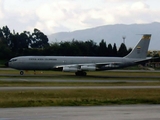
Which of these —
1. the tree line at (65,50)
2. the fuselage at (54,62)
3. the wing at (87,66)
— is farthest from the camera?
the tree line at (65,50)

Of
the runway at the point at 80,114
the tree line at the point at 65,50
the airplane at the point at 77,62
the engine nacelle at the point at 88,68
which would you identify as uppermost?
the tree line at the point at 65,50

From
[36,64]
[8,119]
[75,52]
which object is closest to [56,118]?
[8,119]

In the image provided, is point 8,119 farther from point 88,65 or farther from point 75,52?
point 75,52

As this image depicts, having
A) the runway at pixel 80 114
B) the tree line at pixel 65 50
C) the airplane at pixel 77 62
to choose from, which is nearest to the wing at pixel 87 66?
the airplane at pixel 77 62

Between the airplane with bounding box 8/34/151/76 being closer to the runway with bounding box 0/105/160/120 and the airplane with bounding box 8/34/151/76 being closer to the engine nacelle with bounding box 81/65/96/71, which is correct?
the engine nacelle with bounding box 81/65/96/71

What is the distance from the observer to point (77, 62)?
61719 millimetres

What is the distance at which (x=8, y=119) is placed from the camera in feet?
50.6

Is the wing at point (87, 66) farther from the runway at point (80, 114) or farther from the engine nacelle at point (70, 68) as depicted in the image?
the runway at point (80, 114)

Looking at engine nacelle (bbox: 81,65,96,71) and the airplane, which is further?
engine nacelle (bbox: 81,65,96,71)

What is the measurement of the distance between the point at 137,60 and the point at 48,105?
142ft

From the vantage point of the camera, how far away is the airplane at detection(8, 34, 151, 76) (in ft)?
195

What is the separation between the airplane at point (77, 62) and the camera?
2345 inches

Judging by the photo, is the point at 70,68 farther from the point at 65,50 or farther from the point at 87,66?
the point at 65,50

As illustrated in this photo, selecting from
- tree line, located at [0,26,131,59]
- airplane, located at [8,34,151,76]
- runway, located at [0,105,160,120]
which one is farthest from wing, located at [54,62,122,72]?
Answer: tree line, located at [0,26,131,59]
